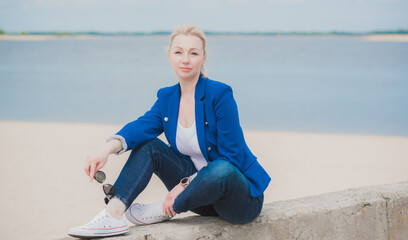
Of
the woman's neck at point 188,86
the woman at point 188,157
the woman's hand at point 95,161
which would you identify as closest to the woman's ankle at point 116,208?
the woman at point 188,157

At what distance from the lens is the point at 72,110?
48.0 feet

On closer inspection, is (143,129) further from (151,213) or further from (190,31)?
(190,31)

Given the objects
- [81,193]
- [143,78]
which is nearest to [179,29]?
[81,193]

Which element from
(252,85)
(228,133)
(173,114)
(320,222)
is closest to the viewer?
(228,133)

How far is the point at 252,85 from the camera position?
64.6ft

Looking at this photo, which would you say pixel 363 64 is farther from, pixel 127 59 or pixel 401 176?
pixel 401 176

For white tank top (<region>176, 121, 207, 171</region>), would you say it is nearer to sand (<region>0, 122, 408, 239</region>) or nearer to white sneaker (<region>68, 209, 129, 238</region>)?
white sneaker (<region>68, 209, 129, 238</region>)

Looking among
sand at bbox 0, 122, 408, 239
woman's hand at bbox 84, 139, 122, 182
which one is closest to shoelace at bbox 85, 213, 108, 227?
woman's hand at bbox 84, 139, 122, 182

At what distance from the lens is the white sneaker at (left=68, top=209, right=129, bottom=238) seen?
6.93 ft

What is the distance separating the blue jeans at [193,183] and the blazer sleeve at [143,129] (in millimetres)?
30

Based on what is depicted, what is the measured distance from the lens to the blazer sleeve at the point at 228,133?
2229mm

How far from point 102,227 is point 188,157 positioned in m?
0.49

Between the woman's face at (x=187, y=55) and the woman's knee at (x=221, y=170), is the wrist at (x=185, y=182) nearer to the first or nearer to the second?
the woman's knee at (x=221, y=170)

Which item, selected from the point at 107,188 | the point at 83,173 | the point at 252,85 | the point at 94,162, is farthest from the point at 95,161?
the point at 252,85
